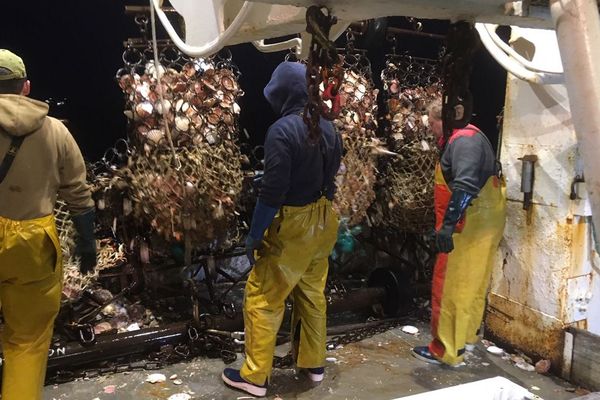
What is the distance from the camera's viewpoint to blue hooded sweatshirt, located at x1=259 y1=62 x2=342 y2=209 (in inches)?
137

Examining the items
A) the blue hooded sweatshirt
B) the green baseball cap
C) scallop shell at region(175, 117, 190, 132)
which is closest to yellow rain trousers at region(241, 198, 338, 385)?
the blue hooded sweatshirt

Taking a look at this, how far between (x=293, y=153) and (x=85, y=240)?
1.47m

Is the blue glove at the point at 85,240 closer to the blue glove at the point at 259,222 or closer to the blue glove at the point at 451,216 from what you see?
the blue glove at the point at 259,222

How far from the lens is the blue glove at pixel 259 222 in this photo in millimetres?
3533

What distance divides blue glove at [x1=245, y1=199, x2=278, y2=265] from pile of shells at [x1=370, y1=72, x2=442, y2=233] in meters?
1.78

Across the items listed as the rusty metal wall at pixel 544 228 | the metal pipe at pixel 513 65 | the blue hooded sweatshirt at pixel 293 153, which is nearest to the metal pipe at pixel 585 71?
the blue hooded sweatshirt at pixel 293 153

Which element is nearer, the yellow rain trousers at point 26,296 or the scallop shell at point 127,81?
the yellow rain trousers at point 26,296

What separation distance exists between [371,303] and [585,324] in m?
1.76

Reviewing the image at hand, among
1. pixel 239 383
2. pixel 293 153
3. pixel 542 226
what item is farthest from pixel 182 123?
pixel 542 226

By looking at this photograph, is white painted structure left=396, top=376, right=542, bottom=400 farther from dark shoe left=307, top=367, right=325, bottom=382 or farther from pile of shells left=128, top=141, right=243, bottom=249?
pile of shells left=128, top=141, right=243, bottom=249

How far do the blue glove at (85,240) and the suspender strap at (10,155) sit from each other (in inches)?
21.5

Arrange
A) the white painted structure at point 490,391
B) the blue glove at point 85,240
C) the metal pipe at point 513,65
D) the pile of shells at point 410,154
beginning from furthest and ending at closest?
the pile of shells at point 410,154, the metal pipe at point 513,65, the blue glove at point 85,240, the white painted structure at point 490,391

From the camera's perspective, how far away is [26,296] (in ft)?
10.7

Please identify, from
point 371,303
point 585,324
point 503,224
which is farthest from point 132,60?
point 585,324
